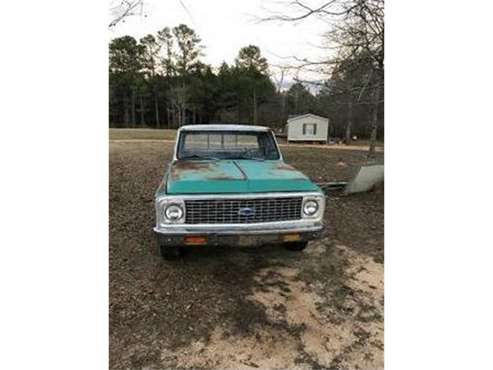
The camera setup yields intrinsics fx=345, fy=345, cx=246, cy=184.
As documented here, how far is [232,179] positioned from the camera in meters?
2.74

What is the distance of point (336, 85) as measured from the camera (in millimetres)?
5141

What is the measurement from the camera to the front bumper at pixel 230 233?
2.65m

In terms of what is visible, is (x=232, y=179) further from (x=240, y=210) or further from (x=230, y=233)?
(x=230, y=233)

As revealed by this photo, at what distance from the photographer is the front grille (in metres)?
2.65

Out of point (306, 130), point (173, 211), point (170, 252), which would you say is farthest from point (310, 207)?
point (306, 130)

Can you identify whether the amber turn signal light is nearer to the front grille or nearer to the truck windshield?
the front grille

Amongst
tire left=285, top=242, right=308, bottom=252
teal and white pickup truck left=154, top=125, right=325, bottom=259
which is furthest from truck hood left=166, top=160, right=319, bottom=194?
tire left=285, top=242, right=308, bottom=252

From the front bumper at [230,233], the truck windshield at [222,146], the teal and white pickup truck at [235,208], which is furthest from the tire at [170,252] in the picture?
the truck windshield at [222,146]

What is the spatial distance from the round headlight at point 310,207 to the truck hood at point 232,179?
108 millimetres

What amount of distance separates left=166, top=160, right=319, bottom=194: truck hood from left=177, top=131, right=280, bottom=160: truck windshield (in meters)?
0.43
